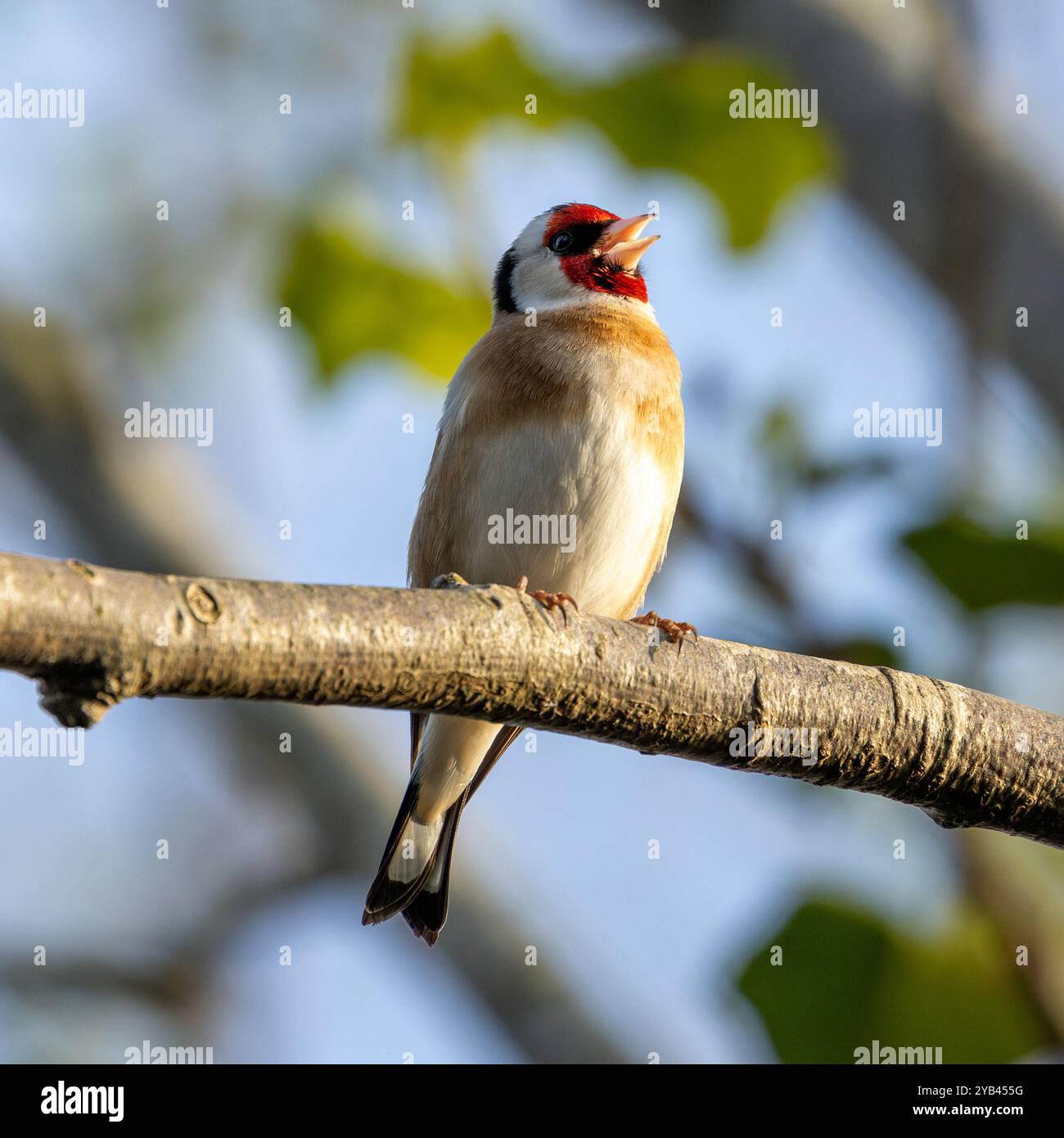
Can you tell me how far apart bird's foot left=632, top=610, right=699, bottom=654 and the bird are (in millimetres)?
514

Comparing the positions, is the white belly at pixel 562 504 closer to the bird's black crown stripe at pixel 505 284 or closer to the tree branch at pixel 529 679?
the bird's black crown stripe at pixel 505 284

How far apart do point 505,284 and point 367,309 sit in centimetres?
206

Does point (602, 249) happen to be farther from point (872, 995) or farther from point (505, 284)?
point (872, 995)

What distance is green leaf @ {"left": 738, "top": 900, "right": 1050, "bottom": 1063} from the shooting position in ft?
11.7

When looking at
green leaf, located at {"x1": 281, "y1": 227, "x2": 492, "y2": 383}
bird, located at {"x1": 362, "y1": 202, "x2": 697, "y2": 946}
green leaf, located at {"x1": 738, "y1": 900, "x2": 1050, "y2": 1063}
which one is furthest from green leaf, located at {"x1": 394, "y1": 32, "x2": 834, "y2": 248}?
green leaf, located at {"x1": 738, "y1": 900, "x2": 1050, "y2": 1063}

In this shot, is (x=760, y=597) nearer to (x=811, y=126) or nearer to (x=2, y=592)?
(x=811, y=126)

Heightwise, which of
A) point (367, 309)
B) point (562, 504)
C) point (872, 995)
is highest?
point (367, 309)

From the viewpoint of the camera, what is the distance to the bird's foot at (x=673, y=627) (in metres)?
2.95

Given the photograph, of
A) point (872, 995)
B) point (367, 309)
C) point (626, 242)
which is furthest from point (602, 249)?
point (872, 995)

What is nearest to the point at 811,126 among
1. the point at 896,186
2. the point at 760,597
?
the point at 896,186

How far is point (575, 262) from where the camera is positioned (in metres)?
5.77

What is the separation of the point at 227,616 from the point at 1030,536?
2.02 meters

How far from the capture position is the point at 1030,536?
132 inches

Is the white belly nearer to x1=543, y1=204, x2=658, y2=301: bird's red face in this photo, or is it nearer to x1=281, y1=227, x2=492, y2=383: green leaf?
x1=281, y1=227, x2=492, y2=383: green leaf
